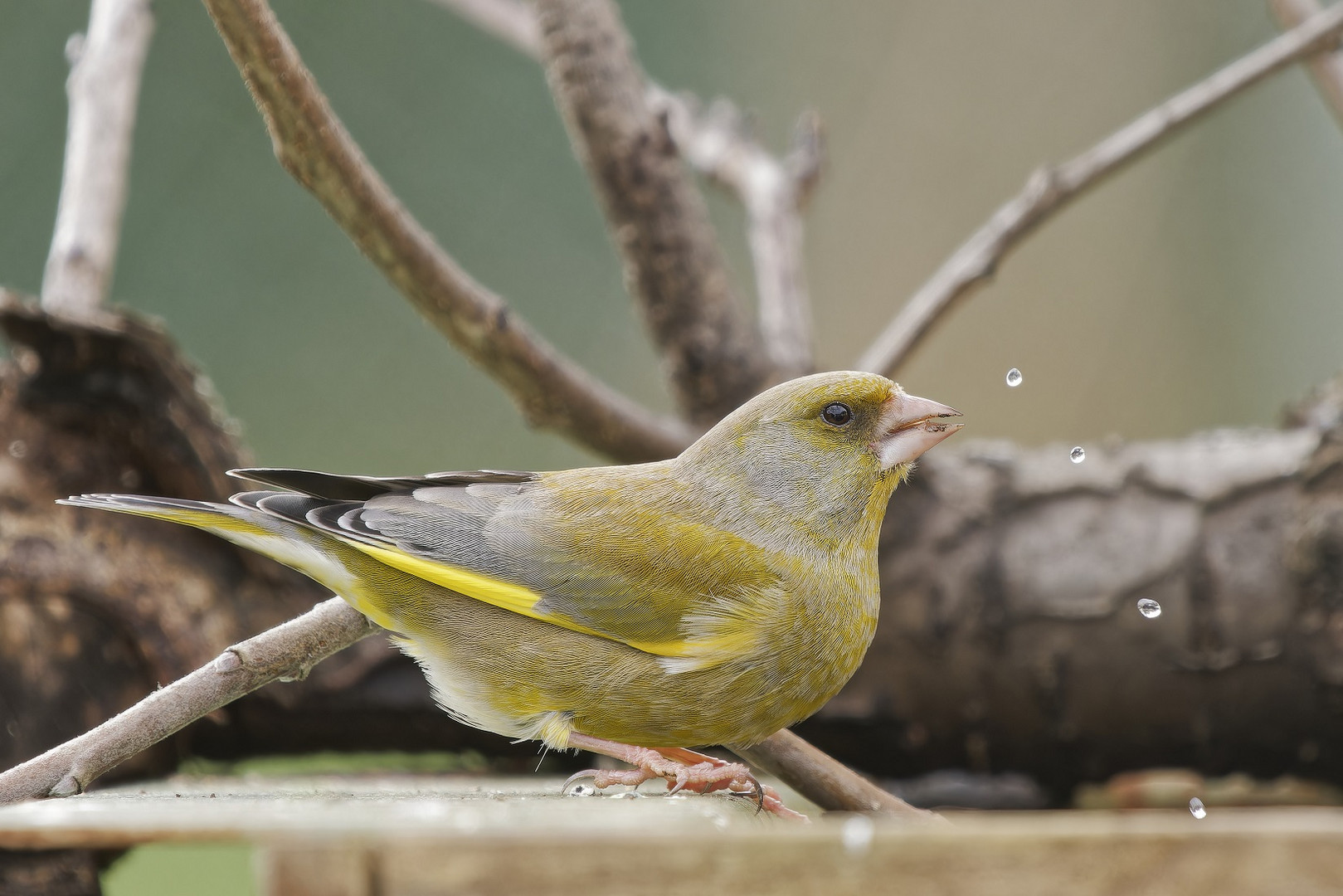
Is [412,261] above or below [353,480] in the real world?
above

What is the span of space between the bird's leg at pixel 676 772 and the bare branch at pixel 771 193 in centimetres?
135

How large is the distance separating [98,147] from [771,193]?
2.08 metres

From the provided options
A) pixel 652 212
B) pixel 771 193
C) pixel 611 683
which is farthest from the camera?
pixel 771 193

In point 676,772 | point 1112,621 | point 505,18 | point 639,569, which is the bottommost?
point 676,772

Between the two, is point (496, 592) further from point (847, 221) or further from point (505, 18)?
point (847, 221)

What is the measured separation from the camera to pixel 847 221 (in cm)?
782

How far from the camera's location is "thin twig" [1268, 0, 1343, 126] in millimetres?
3973

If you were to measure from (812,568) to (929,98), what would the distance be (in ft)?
19.1

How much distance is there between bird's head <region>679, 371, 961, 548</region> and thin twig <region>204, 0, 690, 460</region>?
484 mm

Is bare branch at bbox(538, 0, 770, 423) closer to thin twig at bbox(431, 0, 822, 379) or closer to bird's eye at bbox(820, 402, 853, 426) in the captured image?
thin twig at bbox(431, 0, 822, 379)

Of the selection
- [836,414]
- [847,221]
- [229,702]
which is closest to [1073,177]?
[836,414]

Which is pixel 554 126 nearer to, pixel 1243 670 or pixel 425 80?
pixel 425 80

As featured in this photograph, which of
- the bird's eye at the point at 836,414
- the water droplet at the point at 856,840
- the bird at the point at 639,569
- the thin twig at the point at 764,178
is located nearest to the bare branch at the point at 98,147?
the thin twig at the point at 764,178

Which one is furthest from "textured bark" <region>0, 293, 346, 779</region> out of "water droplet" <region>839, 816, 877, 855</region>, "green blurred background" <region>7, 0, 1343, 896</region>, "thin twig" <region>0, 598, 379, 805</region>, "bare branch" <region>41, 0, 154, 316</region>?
"green blurred background" <region>7, 0, 1343, 896</region>
